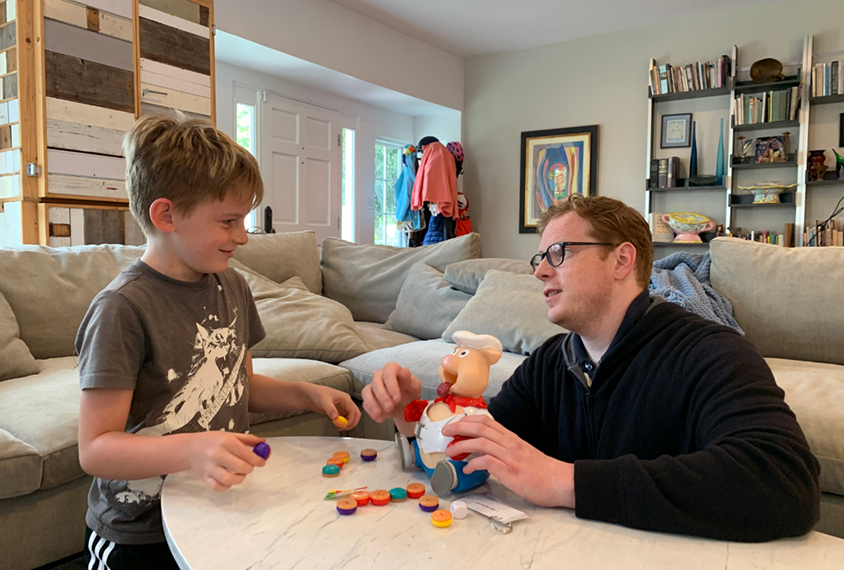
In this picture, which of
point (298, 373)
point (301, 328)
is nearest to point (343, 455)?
point (298, 373)

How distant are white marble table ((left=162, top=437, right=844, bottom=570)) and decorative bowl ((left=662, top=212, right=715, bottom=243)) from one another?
4632 millimetres

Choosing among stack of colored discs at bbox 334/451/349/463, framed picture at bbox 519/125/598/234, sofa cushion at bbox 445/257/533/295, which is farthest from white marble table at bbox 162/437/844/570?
framed picture at bbox 519/125/598/234

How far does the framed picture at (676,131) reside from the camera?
5199 mm

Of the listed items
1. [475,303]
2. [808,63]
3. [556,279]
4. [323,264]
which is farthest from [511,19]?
[556,279]

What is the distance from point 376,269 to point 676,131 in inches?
144

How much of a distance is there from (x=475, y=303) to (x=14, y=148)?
240 cm

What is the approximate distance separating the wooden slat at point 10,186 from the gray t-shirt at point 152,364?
251 centimetres

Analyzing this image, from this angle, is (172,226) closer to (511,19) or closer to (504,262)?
(504,262)

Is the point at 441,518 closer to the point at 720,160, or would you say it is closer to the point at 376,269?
the point at 376,269

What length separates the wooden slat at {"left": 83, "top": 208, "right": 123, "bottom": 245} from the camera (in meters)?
3.07

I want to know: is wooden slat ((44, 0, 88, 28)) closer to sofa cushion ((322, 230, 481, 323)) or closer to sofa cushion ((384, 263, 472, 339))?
sofa cushion ((322, 230, 481, 323))

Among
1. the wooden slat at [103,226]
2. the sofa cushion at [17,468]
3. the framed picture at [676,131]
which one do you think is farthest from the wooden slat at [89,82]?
the framed picture at [676,131]

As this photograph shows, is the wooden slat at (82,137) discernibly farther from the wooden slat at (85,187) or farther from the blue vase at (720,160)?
the blue vase at (720,160)

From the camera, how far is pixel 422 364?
6.47ft
